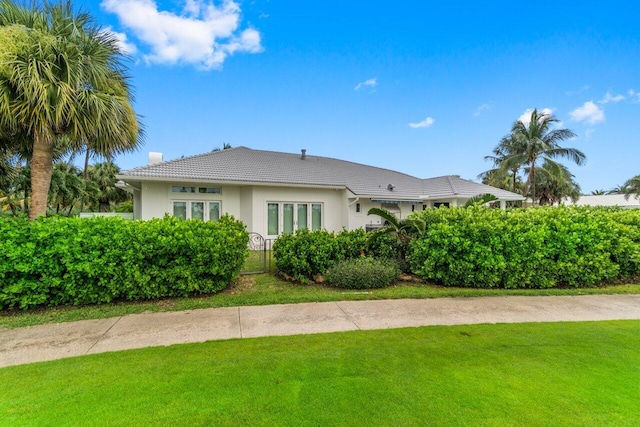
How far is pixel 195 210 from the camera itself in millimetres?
14758

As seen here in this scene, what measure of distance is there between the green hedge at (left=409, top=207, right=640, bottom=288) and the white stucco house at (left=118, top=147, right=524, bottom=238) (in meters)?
8.98

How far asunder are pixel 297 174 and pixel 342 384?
596 inches

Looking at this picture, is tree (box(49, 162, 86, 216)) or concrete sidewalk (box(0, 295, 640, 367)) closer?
concrete sidewalk (box(0, 295, 640, 367))

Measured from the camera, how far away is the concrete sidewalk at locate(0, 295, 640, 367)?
175 inches

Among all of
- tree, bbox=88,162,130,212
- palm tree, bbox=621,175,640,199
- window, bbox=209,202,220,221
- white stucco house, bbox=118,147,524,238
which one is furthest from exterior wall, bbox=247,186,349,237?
palm tree, bbox=621,175,640,199

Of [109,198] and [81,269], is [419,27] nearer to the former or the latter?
[81,269]

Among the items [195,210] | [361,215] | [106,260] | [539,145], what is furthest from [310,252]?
[539,145]

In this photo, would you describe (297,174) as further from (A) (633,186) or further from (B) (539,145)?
(A) (633,186)

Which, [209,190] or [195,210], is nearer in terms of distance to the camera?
[195,210]

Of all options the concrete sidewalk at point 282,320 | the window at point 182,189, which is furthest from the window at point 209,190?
the concrete sidewalk at point 282,320

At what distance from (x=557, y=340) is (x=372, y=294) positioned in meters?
3.62

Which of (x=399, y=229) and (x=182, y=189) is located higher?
(x=182, y=189)

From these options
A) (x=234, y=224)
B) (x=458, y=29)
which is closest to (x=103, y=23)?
(x=234, y=224)

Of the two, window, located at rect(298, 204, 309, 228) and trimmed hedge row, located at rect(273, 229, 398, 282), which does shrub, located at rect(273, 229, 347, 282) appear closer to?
trimmed hedge row, located at rect(273, 229, 398, 282)
